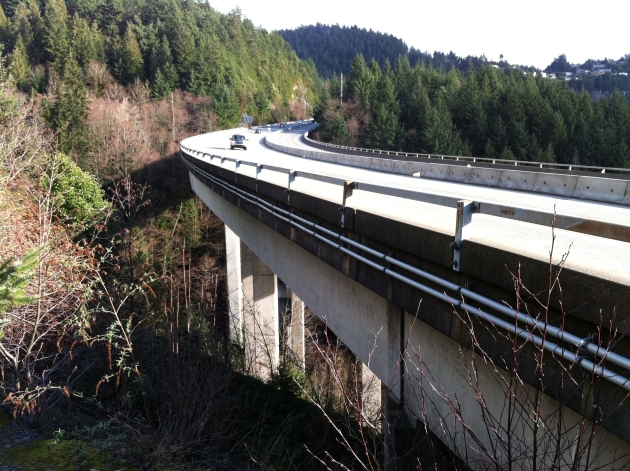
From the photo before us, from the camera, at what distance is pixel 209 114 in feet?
255

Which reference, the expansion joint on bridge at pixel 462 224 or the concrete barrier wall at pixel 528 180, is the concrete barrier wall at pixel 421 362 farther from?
the concrete barrier wall at pixel 528 180

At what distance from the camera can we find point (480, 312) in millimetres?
3494

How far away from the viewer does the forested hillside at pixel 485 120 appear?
58.3 m

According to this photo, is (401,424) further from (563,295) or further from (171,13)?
(171,13)

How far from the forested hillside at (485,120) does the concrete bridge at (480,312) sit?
53.1m

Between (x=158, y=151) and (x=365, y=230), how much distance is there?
52.4 meters

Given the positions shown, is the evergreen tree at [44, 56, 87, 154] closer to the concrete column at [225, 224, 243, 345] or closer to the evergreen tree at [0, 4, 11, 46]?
the concrete column at [225, 224, 243, 345]

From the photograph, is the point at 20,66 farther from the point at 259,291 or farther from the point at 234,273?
the point at 259,291

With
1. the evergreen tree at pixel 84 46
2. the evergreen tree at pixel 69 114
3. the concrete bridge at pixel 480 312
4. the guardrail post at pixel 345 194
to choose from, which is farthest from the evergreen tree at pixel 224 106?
the guardrail post at pixel 345 194

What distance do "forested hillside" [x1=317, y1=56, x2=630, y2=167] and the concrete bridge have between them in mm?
53101

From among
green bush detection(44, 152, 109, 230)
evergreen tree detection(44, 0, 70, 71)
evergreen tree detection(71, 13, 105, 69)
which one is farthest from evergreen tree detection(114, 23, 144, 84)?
green bush detection(44, 152, 109, 230)

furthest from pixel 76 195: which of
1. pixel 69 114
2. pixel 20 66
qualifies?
pixel 20 66

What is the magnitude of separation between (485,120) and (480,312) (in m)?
66.6

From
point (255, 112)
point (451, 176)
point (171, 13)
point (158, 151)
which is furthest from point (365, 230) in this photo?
point (171, 13)
